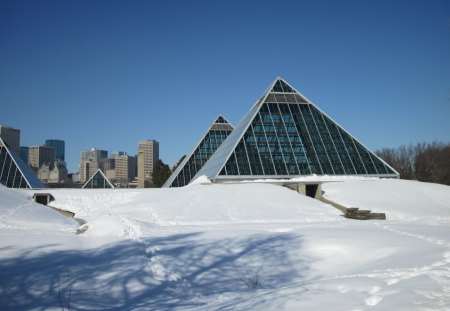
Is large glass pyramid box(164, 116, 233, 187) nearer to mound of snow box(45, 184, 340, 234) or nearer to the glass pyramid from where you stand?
the glass pyramid

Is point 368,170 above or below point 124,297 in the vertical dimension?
above

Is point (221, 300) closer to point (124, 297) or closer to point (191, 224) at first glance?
point (124, 297)

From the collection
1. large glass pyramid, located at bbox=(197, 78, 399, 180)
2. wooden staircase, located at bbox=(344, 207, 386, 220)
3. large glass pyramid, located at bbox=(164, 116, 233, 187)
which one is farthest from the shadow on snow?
large glass pyramid, located at bbox=(164, 116, 233, 187)

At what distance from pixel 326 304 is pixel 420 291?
56.7 inches

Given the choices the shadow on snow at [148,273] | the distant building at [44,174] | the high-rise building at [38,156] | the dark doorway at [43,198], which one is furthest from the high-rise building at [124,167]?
the shadow on snow at [148,273]

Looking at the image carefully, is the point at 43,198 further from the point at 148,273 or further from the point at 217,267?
the point at 217,267

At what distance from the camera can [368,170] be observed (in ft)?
99.2

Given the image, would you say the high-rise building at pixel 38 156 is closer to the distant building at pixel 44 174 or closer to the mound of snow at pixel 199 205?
the distant building at pixel 44 174

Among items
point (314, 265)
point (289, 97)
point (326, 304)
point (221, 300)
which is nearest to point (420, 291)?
point (326, 304)

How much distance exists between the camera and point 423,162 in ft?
205

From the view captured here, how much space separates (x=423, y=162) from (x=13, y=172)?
59753 millimetres

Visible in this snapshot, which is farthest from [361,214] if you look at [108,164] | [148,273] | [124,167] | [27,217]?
[108,164]

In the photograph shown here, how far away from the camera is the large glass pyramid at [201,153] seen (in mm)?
43562

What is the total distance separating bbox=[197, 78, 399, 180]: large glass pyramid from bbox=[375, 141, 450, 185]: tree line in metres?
31.1
